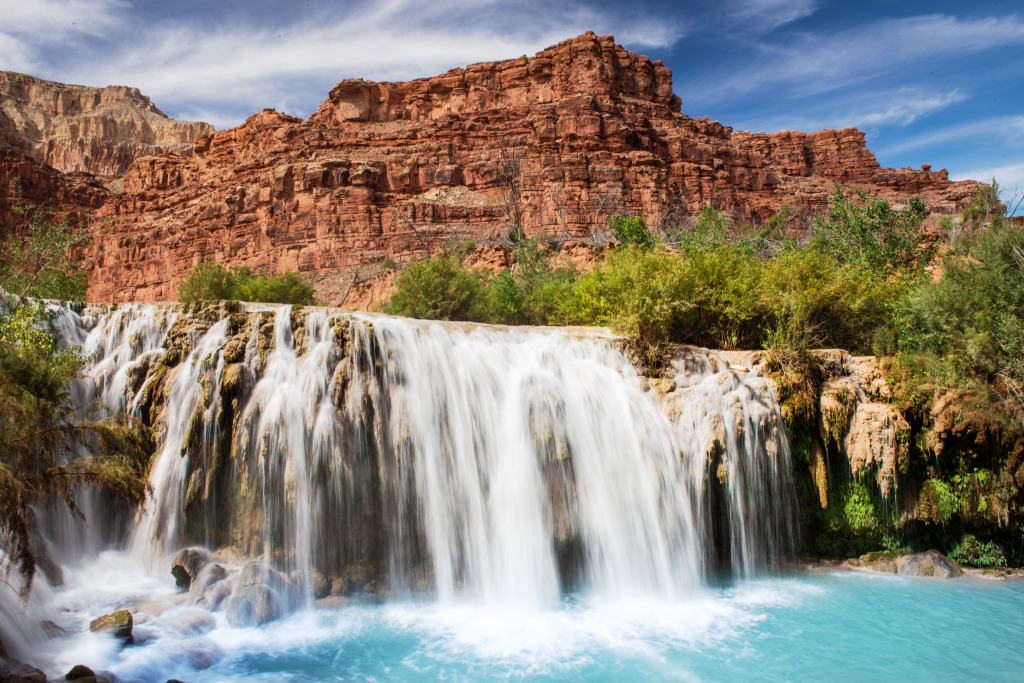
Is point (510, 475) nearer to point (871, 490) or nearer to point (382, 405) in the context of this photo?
point (382, 405)

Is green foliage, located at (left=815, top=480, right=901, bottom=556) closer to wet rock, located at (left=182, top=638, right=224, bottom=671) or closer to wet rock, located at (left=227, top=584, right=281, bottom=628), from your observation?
wet rock, located at (left=227, top=584, right=281, bottom=628)

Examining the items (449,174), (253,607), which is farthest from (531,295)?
(449,174)

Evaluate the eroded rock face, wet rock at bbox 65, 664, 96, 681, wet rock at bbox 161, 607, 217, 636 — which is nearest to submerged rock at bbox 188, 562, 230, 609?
wet rock at bbox 161, 607, 217, 636

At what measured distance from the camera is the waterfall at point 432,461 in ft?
34.7

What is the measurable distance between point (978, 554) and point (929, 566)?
115 centimetres

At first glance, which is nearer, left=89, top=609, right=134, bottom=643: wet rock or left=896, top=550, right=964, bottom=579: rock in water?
left=89, top=609, right=134, bottom=643: wet rock

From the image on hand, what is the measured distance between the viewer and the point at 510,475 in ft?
37.8

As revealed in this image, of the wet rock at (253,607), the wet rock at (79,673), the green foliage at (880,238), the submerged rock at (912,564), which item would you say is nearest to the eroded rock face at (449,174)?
the green foliage at (880,238)

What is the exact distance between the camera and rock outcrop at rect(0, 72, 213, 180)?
103 metres

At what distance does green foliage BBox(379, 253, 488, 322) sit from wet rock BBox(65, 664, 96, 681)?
16849 mm

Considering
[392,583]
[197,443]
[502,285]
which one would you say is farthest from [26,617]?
[502,285]

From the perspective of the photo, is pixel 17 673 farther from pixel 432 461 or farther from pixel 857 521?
pixel 857 521

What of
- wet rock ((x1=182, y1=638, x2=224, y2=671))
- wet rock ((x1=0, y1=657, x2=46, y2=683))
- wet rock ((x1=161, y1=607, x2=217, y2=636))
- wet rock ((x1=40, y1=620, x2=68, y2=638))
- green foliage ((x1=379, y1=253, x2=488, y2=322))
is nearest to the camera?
wet rock ((x1=0, y1=657, x2=46, y2=683))

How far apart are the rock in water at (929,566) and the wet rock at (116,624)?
12977 millimetres
